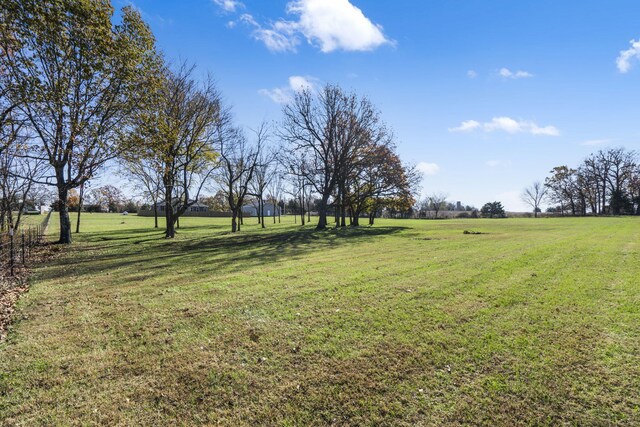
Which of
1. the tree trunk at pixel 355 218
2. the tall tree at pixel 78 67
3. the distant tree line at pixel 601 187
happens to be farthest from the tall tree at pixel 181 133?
the distant tree line at pixel 601 187

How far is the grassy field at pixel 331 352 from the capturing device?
3.20 m

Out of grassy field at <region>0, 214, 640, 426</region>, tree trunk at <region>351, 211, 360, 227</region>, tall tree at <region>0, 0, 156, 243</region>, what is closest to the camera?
grassy field at <region>0, 214, 640, 426</region>

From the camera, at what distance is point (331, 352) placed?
427 centimetres

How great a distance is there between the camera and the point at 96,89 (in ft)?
40.7

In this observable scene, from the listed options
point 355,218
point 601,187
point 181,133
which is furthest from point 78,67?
point 601,187

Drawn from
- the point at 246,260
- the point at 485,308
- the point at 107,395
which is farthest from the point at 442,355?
the point at 246,260

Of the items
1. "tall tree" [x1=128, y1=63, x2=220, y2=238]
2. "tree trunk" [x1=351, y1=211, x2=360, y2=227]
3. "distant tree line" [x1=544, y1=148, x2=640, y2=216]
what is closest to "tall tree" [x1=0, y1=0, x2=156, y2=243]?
"tall tree" [x1=128, y1=63, x2=220, y2=238]

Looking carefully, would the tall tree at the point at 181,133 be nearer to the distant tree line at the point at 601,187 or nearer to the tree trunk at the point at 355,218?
the tree trunk at the point at 355,218

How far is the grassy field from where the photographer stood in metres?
3.20

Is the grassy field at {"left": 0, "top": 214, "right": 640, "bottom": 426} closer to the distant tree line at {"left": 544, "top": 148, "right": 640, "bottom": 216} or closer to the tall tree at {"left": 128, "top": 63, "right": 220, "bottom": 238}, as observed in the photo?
the tall tree at {"left": 128, "top": 63, "right": 220, "bottom": 238}

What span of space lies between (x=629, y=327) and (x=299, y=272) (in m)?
6.96

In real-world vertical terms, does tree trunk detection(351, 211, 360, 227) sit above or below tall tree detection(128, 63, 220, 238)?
below

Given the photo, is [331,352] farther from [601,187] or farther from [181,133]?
[601,187]

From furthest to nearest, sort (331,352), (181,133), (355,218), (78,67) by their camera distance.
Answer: (355,218), (181,133), (78,67), (331,352)
